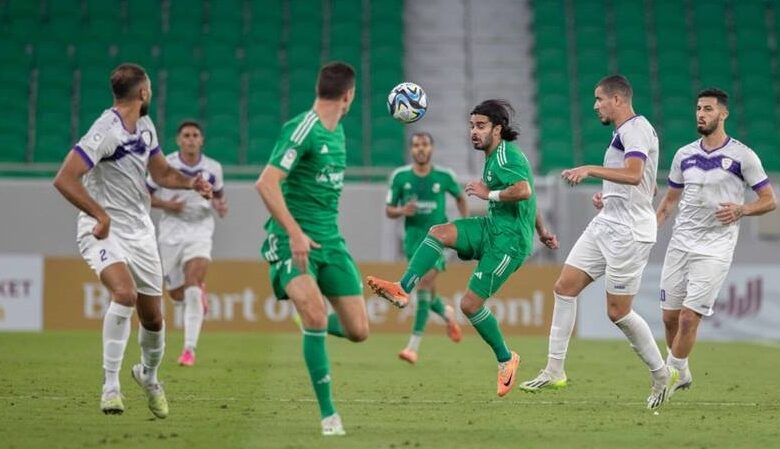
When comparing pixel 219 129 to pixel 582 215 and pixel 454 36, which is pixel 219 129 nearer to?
pixel 454 36

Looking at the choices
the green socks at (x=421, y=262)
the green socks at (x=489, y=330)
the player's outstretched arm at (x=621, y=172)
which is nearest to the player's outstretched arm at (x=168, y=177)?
the green socks at (x=421, y=262)

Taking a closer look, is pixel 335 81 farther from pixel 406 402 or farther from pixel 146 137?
pixel 406 402

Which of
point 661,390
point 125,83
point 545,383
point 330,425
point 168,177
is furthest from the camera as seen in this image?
point 545,383

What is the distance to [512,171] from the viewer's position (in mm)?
10258

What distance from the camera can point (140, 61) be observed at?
84.3 ft

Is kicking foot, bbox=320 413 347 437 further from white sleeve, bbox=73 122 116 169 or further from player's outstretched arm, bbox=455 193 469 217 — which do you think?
player's outstretched arm, bbox=455 193 469 217

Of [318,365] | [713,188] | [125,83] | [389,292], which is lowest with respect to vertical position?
[318,365]

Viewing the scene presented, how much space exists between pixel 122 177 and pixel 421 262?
2.42 metres

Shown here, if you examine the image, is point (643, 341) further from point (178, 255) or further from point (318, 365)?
point (178, 255)

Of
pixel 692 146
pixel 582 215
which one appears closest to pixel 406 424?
pixel 692 146

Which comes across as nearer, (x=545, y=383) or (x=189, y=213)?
(x=545, y=383)

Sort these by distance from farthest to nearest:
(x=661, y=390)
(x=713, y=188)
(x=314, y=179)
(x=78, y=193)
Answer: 1. (x=713, y=188)
2. (x=661, y=390)
3. (x=78, y=193)
4. (x=314, y=179)

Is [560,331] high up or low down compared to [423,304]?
down

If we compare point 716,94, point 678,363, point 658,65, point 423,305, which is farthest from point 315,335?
point 658,65
